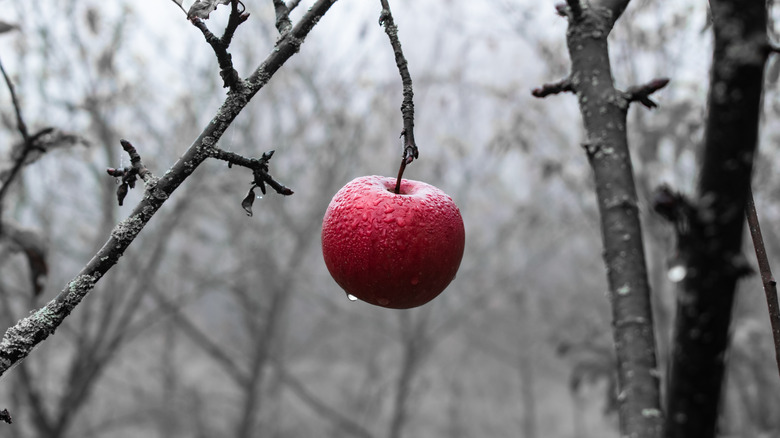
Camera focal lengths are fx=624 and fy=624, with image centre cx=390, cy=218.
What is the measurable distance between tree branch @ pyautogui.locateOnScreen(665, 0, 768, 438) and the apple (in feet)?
1.91

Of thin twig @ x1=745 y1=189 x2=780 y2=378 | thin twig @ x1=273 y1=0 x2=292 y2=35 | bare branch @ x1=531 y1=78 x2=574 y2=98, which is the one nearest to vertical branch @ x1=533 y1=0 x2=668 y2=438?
bare branch @ x1=531 y1=78 x2=574 y2=98

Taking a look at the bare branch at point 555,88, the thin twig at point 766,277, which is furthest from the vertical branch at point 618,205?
A: the thin twig at point 766,277

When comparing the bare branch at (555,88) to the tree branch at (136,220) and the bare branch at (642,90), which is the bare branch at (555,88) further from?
the tree branch at (136,220)

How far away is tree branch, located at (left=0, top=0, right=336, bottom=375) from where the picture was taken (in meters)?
0.66

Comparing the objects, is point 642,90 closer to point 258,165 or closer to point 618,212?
point 618,212

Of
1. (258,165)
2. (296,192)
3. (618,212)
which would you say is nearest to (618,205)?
(618,212)

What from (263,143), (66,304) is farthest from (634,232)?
(263,143)

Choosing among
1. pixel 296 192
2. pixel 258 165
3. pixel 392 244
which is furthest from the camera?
pixel 296 192

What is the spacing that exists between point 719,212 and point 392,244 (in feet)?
2.03

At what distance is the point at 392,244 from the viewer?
39.9 inches

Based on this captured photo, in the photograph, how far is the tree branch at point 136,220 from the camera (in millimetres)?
656

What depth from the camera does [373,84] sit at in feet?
21.3

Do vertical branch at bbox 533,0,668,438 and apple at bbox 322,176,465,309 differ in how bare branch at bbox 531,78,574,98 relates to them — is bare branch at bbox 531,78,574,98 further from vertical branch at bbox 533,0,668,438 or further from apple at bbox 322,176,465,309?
apple at bbox 322,176,465,309

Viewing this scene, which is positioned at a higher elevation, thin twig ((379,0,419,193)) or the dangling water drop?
thin twig ((379,0,419,193))
